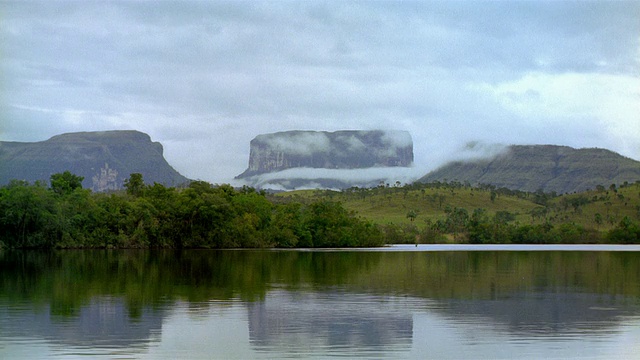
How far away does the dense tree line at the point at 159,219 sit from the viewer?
404 feet

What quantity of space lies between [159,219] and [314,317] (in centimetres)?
10627

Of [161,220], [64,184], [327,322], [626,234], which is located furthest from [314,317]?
[626,234]

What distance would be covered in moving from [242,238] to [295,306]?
107 metres

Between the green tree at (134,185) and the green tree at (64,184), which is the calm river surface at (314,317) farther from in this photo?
the green tree at (134,185)

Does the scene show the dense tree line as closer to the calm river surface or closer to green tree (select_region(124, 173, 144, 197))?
green tree (select_region(124, 173, 144, 197))

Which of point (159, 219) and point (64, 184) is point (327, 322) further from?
point (64, 184)

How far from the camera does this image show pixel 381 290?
48375mm

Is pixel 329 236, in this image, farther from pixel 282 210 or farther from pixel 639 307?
pixel 639 307

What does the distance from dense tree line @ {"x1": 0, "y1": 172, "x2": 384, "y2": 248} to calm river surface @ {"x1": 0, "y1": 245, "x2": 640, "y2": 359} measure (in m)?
68.4

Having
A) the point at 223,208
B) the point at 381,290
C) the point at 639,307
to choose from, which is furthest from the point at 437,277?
the point at 223,208

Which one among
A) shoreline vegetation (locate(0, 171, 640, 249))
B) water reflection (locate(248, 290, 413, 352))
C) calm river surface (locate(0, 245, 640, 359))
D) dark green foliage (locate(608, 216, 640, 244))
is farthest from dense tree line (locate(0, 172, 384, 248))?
water reflection (locate(248, 290, 413, 352))

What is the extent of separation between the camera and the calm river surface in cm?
2616

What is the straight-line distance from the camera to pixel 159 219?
136625mm

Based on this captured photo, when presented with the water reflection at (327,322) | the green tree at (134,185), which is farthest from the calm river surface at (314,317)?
the green tree at (134,185)
